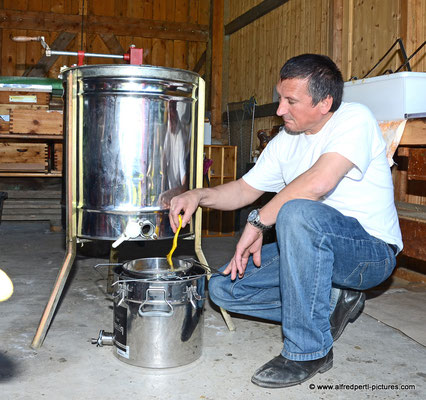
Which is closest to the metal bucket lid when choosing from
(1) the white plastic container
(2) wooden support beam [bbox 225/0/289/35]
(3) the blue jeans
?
(3) the blue jeans

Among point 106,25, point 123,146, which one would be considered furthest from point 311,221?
point 106,25

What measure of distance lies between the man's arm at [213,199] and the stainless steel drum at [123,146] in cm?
10

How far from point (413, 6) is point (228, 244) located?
95.9 inches

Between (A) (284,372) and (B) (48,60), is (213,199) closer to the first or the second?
(A) (284,372)

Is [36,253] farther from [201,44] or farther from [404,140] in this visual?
[201,44]

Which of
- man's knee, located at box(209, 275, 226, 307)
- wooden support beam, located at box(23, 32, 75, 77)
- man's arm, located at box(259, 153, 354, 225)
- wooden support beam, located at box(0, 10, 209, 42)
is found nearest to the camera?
man's arm, located at box(259, 153, 354, 225)

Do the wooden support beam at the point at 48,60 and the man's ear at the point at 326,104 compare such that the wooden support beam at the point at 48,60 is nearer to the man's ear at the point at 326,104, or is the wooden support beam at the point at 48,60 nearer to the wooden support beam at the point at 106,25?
the wooden support beam at the point at 106,25

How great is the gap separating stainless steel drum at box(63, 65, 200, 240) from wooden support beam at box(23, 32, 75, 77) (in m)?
5.94

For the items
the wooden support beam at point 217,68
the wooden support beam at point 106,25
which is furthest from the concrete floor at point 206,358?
the wooden support beam at point 106,25

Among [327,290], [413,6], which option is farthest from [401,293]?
[413,6]

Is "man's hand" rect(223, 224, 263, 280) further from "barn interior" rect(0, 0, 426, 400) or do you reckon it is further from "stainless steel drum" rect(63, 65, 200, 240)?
"stainless steel drum" rect(63, 65, 200, 240)

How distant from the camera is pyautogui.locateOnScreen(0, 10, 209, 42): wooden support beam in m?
7.50

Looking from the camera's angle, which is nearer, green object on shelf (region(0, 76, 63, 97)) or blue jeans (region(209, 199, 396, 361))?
blue jeans (region(209, 199, 396, 361))

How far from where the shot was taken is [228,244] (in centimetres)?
485
